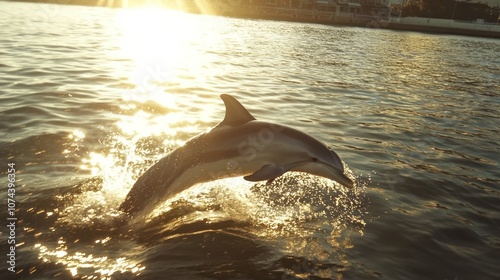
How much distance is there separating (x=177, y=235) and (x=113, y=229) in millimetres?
901

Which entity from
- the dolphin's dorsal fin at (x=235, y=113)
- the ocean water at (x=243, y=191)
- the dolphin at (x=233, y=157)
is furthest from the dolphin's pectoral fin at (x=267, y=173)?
the ocean water at (x=243, y=191)

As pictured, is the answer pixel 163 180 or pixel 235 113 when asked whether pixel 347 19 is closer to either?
pixel 235 113

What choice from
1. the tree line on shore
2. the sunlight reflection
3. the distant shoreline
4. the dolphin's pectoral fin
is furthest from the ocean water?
the tree line on shore

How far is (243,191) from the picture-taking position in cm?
680

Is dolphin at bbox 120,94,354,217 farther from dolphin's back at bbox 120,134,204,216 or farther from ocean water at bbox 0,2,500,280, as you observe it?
ocean water at bbox 0,2,500,280

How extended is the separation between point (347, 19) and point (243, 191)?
9012 centimetres

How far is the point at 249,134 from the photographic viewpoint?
5469 millimetres

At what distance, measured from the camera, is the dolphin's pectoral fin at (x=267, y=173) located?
506cm

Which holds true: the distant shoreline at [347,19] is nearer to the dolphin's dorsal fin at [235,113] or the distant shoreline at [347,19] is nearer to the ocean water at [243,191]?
the ocean water at [243,191]

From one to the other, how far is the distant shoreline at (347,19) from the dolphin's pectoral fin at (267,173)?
80.3m

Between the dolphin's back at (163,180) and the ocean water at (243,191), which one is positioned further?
the dolphin's back at (163,180)

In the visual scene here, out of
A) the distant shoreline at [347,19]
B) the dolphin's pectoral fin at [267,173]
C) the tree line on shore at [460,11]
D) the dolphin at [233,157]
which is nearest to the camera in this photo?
the dolphin's pectoral fin at [267,173]

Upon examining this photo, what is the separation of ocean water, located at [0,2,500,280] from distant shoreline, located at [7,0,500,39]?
6936cm

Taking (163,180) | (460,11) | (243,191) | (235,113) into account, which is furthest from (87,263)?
(460,11)
